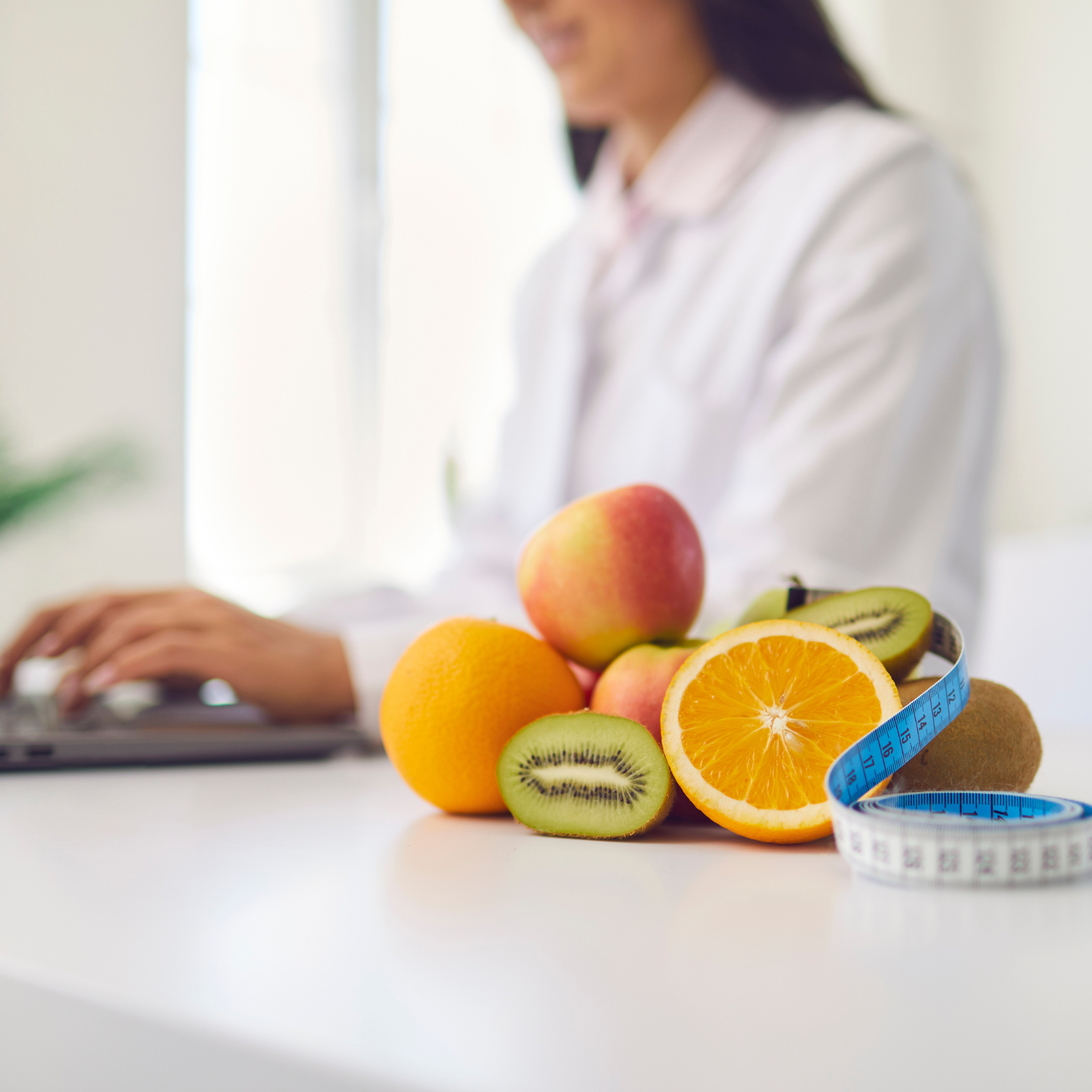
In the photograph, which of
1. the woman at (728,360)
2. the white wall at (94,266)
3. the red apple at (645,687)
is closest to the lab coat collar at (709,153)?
the woman at (728,360)

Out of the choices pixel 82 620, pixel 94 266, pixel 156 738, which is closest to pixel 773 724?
pixel 156 738

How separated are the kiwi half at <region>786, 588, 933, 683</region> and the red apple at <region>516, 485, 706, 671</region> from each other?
0.23 feet

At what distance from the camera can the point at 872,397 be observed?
116 centimetres

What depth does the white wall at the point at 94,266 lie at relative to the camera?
2303 millimetres

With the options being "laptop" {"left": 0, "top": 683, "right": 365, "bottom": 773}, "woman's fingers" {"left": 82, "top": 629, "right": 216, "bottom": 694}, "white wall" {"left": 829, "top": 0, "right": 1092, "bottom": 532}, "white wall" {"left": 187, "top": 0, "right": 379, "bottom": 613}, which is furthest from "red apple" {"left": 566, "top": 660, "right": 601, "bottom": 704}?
"white wall" {"left": 829, "top": 0, "right": 1092, "bottom": 532}

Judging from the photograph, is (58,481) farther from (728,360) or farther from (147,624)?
(728,360)

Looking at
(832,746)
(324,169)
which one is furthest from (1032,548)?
(324,169)

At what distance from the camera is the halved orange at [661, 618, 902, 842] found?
0.46 metres

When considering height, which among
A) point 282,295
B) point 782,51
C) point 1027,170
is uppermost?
point 782,51

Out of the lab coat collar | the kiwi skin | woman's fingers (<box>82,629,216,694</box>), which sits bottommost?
woman's fingers (<box>82,629,216,694</box>)

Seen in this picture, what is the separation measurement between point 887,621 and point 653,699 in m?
0.12

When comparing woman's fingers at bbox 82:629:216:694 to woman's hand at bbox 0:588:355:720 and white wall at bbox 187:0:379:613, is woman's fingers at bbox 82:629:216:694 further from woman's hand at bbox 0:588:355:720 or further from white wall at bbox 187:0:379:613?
white wall at bbox 187:0:379:613

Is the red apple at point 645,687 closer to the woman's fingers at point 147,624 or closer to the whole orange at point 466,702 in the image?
the whole orange at point 466,702

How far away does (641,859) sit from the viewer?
0.46 metres
